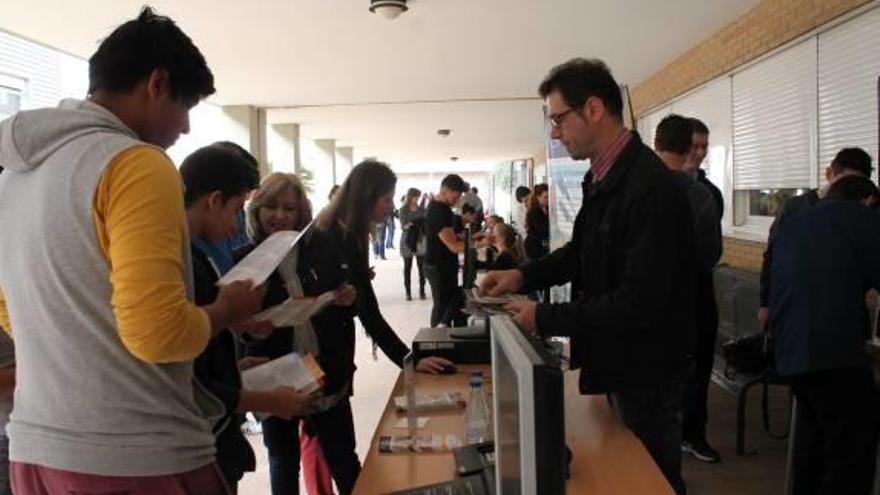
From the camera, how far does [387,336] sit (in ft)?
8.20

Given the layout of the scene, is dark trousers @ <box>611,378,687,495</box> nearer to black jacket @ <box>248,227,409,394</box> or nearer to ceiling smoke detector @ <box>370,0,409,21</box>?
black jacket @ <box>248,227,409,394</box>

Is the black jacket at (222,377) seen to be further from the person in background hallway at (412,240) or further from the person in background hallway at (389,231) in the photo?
the person in background hallway at (389,231)

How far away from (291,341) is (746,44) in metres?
4.38

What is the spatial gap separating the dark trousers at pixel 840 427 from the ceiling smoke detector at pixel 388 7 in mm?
3137

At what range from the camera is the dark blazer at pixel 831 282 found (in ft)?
8.01

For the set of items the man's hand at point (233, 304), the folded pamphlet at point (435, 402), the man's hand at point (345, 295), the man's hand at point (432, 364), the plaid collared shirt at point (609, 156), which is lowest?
the folded pamphlet at point (435, 402)

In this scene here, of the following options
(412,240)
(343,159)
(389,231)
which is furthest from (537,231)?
(343,159)

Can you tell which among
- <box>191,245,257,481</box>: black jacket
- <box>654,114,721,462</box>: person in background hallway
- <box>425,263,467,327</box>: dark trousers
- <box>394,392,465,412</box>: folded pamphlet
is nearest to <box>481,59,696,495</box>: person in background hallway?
<box>394,392,465,412</box>: folded pamphlet

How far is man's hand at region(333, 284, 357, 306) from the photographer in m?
2.25

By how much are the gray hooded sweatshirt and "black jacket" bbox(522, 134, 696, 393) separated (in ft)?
3.02

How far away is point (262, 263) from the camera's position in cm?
143

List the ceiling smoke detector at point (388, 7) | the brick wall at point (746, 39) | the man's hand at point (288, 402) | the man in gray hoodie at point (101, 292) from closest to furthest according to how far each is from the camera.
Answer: the man in gray hoodie at point (101, 292), the man's hand at point (288, 402), the brick wall at point (746, 39), the ceiling smoke detector at point (388, 7)

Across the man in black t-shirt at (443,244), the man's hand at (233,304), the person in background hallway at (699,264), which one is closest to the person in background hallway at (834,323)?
the person in background hallway at (699,264)

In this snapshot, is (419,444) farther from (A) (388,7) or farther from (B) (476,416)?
(A) (388,7)
